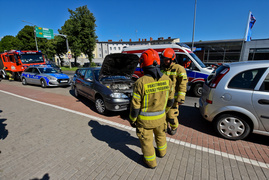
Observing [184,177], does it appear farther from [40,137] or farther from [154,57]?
[40,137]

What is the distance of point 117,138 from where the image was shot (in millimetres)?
3281

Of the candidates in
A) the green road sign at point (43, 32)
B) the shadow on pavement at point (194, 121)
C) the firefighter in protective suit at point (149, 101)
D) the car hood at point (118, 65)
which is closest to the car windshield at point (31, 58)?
the green road sign at point (43, 32)

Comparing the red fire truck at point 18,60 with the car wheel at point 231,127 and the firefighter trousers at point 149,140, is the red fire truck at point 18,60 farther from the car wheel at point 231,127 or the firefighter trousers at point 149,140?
the car wheel at point 231,127

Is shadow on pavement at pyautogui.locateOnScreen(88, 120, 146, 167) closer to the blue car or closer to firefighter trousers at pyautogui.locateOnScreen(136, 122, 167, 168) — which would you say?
firefighter trousers at pyautogui.locateOnScreen(136, 122, 167, 168)

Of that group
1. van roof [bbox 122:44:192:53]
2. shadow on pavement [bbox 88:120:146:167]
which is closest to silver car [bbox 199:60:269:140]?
shadow on pavement [bbox 88:120:146:167]

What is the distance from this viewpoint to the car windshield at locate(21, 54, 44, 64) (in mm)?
12280

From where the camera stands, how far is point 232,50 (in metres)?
29.9

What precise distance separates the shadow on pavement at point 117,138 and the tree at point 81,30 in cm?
2644

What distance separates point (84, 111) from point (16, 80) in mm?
13642

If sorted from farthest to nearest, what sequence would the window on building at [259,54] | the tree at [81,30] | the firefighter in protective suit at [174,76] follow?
the tree at [81,30], the window on building at [259,54], the firefighter in protective suit at [174,76]

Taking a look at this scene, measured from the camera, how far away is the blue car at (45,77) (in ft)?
30.6

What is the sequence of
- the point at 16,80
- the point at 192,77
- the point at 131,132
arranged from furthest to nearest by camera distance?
the point at 16,80
the point at 192,77
the point at 131,132

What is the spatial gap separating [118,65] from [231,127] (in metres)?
3.94

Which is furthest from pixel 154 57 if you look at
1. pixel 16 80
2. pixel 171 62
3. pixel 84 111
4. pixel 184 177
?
pixel 16 80
